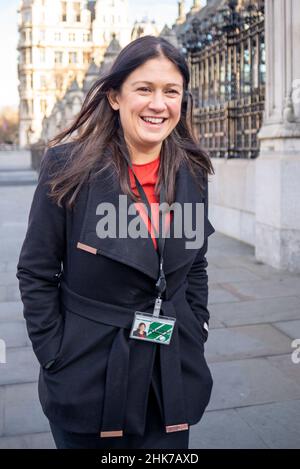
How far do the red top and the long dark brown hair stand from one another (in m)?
0.02

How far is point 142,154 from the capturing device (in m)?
2.07

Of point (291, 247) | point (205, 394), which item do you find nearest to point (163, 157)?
point (205, 394)

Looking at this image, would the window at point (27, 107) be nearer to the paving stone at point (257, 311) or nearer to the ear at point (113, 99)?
the paving stone at point (257, 311)

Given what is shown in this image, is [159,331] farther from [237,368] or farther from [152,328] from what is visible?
[237,368]

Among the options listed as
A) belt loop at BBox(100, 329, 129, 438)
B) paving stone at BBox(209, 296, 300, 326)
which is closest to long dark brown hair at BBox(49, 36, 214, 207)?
belt loop at BBox(100, 329, 129, 438)

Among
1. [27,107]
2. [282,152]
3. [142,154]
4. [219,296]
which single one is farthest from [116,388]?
[27,107]

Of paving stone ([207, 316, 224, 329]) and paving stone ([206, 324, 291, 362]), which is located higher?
paving stone ([207, 316, 224, 329])

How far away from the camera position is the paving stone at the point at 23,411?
11.1 feet

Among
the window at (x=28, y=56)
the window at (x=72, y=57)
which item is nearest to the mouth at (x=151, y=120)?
the window at (x=28, y=56)

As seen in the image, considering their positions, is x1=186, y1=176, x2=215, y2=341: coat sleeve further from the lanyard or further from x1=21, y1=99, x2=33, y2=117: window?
x1=21, y1=99, x2=33, y2=117: window

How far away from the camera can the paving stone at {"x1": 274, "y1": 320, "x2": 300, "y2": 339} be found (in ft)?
16.2

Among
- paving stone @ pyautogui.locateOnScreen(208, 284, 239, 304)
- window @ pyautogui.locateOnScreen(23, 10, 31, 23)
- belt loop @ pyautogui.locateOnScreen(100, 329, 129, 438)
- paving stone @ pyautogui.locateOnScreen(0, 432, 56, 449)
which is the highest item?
window @ pyautogui.locateOnScreen(23, 10, 31, 23)

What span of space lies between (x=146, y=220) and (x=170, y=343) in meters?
0.40
